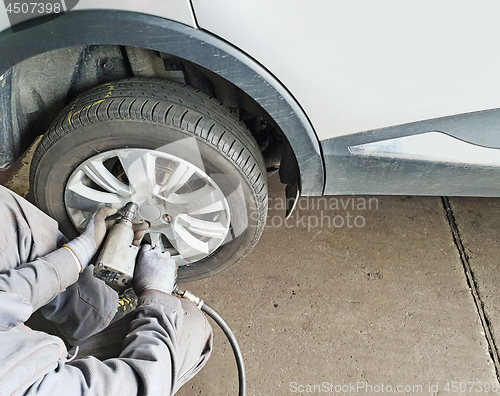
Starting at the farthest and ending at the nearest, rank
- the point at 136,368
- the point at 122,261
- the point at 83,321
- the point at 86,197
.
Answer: the point at 86,197
the point at 83,321
the point at 122,261
the point at 136,368

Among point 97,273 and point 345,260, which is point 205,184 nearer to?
point 97,273

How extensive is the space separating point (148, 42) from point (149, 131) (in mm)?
295

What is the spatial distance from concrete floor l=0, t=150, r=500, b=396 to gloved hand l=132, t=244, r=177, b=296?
0.44m

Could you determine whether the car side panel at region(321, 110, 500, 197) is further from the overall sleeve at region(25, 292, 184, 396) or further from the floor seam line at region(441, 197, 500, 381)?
the overall sleeve at region(25, 292, 184, 396)

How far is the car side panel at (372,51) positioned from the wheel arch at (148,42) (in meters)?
0.03

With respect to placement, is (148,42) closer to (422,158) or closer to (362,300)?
(422,158)

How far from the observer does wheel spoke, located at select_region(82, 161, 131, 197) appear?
1483 millimetres

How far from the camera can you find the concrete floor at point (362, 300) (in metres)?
1.60

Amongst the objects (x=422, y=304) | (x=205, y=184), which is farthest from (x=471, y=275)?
(x=205, y=184)

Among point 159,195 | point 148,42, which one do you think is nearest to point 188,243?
point 159,195

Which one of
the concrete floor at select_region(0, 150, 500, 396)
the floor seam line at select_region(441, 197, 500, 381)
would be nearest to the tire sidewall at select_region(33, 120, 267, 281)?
the concrete floor at select_region(0, 150, 500, 396)

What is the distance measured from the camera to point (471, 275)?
6.26 feet

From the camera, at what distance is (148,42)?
1.17 m

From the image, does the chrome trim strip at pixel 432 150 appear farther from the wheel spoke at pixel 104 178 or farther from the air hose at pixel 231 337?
the wheel spoke at pixel 104 178
